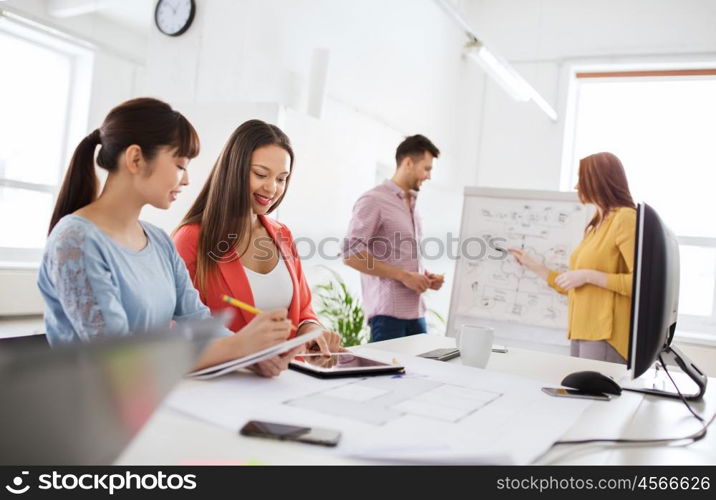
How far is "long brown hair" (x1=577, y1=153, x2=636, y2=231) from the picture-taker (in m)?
2.48

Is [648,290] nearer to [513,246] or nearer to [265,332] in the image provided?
[265,332]

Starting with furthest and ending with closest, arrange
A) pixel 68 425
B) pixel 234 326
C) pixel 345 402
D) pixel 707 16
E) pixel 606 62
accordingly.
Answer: pixel 606 62 → pixel 707 16 → pixel 234 326 → pixel 345 402 → pixel 68 425

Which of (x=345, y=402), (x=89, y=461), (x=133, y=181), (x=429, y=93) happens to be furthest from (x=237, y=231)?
(x=429, y=93)

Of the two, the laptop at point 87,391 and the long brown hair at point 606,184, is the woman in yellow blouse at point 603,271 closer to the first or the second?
the long brown hair at point 606,184

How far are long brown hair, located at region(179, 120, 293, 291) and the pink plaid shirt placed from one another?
119 cm

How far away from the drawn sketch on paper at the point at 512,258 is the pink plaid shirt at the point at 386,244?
388mm

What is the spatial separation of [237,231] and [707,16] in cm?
453

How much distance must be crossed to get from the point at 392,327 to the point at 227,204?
1441 mm

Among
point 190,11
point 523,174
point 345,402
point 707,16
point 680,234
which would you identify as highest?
point 707,16

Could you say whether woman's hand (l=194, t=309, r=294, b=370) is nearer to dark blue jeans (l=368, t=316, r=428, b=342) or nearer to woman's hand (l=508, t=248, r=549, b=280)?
dark blue jeans (l=368, t=316, r=428, b=342)

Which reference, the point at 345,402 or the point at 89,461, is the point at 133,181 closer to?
the point at 345,402

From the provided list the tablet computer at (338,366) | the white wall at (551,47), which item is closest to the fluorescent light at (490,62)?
the white wall at (551,47)

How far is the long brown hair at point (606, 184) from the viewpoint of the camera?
248 centimetres

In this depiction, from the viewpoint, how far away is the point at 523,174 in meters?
5.21
